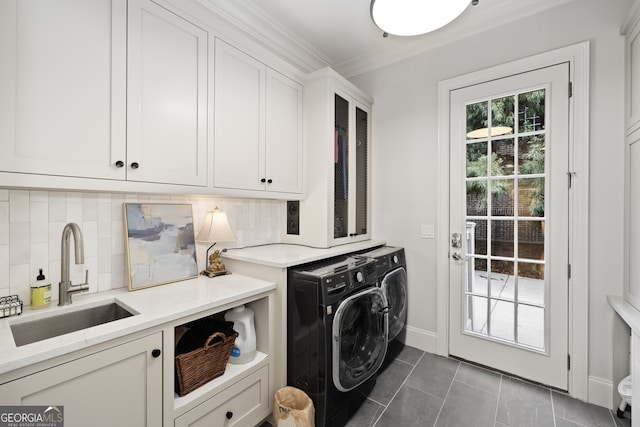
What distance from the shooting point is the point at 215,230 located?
1.85 meters

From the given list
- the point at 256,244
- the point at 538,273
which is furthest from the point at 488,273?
the point at 256,244

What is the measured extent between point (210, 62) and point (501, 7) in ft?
6.93

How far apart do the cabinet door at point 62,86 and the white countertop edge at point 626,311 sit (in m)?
2.67

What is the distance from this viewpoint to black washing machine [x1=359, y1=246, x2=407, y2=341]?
2135 millimetres

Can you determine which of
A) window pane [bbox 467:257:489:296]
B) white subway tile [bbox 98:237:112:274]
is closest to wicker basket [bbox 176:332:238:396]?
white subway tile [bbox 98:237:112:274]

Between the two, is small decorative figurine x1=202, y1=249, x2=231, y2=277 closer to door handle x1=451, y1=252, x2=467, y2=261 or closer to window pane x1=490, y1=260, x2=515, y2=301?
door handle x1=451, y1=252, x2=467, y2=261

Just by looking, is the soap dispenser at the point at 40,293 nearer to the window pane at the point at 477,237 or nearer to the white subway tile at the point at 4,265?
the white subway tile at the point at 4,265

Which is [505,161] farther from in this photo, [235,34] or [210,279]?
[210,279]

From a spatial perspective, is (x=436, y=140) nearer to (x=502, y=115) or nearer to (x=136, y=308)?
(x=502, y=115)

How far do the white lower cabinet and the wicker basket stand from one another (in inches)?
3.9

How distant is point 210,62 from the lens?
1.68 meters

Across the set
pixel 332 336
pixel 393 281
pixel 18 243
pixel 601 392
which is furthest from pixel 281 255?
pixel 601 392

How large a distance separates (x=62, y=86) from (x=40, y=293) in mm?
945

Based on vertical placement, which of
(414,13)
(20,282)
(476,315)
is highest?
(414,13)
